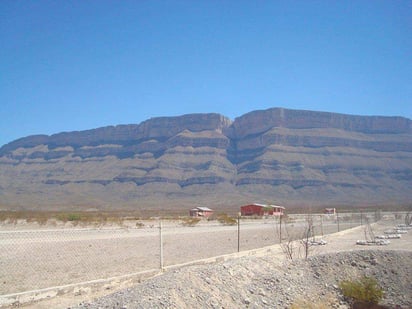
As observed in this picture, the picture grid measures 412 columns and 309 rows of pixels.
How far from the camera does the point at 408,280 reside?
9578mm

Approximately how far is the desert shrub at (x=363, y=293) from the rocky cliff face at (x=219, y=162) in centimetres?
10414

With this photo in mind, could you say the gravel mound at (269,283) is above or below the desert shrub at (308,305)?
above

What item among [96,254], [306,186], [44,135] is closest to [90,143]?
[44,135]

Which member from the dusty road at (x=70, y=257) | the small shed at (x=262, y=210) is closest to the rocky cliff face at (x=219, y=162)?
the small shed at (x=262, y=210)

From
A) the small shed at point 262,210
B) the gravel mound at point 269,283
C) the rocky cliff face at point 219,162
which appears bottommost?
the small shed at point 262,210

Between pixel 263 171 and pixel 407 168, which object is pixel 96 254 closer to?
pixel 263 171

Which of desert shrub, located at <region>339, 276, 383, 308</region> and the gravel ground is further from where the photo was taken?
desert shrub, located at <region>339, 276, 383, 308</region>

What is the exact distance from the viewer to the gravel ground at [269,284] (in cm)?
730

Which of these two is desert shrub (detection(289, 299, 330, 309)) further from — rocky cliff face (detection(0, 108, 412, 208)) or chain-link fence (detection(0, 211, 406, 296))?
rocky cliff face (detection(0, 108, 412, 208))

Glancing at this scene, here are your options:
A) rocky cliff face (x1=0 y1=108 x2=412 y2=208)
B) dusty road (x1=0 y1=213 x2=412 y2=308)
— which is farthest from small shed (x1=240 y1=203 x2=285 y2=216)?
dusty road (x1=0 y1=213 x2=412 y2=308)

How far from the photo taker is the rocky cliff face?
419 ft

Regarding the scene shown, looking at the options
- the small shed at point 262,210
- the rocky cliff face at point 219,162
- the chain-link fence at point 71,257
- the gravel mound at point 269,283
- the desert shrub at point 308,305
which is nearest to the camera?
the gravel mound at point 269,283

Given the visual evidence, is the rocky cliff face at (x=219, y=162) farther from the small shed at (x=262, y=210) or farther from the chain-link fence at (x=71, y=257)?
the chain-link fence at (x=71, y=257)

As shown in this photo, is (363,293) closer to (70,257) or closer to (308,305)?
(308,305)
